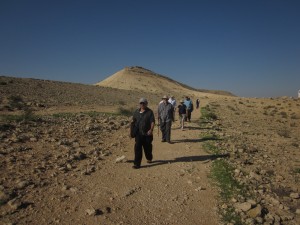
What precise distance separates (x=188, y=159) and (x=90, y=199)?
4272 mm

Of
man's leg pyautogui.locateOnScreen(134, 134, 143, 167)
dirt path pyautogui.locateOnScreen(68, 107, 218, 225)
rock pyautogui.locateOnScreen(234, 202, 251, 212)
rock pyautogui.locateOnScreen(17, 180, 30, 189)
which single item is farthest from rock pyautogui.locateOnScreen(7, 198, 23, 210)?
rock pyautogui.locateOnScreen(234, 202, 251, 212)

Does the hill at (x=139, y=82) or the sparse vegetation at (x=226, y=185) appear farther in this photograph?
the hill at (x=139, y=82)

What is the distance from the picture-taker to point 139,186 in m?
7.16

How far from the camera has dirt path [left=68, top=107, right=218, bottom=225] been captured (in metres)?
5.66

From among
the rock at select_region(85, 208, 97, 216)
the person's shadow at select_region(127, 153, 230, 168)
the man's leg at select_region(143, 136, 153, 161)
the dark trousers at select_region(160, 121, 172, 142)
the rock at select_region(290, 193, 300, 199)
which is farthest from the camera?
the dark trousers at select_region(160, 121, 172, 142)

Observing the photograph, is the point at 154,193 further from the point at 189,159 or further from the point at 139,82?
the point at 139,82

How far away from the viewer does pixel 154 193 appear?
6.75 metres

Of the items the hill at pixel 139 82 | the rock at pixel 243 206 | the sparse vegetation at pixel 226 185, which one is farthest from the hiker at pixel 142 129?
the hill at pixel 139 82

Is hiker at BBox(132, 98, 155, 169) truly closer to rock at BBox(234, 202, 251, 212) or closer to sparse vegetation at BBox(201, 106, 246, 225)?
sparse vegetation at BBox(201, 106, 246, 225)

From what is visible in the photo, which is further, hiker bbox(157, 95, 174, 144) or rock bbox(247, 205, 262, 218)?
hiker bbox(157, 95, 174, 144)

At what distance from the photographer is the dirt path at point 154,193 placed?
18.6ft

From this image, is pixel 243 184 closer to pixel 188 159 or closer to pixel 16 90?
pixel 188 159

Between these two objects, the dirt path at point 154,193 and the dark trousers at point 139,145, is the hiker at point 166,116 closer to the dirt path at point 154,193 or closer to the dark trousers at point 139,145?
the dirt path at point 154,193

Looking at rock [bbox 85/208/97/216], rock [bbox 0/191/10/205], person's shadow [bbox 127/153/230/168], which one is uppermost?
person's shadow [bbox 127/153/230/168]
